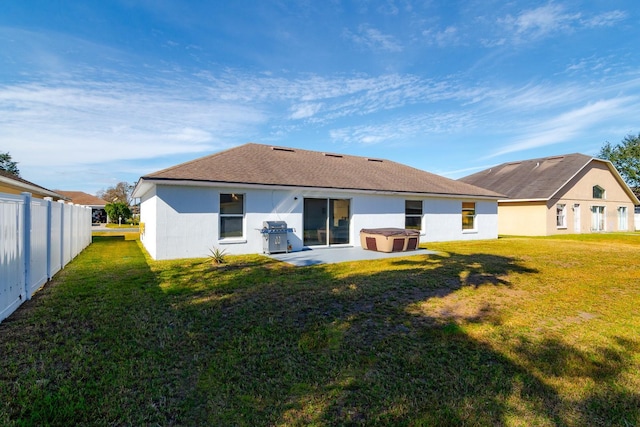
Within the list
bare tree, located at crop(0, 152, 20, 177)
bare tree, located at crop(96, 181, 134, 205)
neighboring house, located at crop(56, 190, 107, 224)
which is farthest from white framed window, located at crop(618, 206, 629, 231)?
bare tree, located at crop(96, 181, 134, 205)

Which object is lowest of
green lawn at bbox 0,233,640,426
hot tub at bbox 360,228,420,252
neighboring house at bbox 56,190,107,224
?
green lawn at bbox 0,233,640,426

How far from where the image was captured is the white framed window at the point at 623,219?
2816cm

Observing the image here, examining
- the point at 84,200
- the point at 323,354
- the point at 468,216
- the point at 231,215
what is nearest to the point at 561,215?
the point at 468,216

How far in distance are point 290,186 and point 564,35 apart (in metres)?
12.8

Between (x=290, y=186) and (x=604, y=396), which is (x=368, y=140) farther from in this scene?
(x=604, y=396)

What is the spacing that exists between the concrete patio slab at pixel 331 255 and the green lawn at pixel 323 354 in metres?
3.13

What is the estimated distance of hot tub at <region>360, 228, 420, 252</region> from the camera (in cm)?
1272

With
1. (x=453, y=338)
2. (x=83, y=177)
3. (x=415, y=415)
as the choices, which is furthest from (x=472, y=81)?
(x=83, y=177)

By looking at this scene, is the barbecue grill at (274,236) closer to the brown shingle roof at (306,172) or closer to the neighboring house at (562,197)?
the brown shingle roof at (306,172)

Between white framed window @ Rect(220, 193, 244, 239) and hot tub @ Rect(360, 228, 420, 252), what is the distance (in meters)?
5.42

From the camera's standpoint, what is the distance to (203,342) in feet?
13.4

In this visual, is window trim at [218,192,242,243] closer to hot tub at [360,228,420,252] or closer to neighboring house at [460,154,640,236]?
hot tub at [360,228,420,252]

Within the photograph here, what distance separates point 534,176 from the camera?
83.6 feet

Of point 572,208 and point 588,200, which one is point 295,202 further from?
point 588,200
